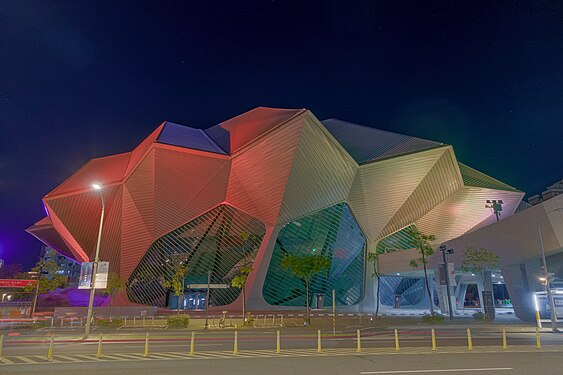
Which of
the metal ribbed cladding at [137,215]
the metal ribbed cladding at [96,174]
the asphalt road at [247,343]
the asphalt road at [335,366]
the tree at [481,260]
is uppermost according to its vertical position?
the metal ribbed cladding at [96,174]

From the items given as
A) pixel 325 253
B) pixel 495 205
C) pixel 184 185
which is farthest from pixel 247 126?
pixel 495 205

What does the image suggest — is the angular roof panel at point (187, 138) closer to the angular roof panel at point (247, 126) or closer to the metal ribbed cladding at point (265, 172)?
the angular roof panel at point (247, 126)

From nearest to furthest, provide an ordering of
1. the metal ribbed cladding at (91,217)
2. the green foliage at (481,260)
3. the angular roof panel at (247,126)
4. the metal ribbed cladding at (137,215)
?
the green foliage at (481,260)
the angular roof panel at (247,126)
the metal ribbed cladding at (137,215)
the metal ribbed cladding at (91,217)

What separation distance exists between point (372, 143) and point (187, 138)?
924 inches

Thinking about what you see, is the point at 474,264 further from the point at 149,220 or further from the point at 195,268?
the point at 149,220

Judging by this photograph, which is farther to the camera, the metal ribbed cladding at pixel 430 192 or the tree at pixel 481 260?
the metal ribbed cladding at pixel 430 192

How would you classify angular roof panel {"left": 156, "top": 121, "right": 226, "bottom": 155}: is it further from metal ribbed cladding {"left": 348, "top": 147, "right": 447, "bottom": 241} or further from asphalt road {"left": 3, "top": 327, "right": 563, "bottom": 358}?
asphalt road {"left": 3, "top": 327, "right": 563, "bottom": 358}

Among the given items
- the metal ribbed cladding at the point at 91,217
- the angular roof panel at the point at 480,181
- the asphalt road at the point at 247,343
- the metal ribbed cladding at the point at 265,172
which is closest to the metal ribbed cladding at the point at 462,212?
the angular roof panel at the point at 480,181

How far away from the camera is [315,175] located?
141ft

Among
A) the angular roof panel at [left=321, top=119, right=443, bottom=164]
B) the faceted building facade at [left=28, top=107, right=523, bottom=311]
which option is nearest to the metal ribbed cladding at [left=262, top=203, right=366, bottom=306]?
the faceted building facade at [left=28, top=107, right=523, bottom=311]

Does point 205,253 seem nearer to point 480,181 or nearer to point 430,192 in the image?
point 430,192

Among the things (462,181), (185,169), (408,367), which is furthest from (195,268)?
(408,367)

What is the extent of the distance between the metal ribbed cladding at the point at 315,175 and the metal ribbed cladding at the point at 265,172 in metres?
0.78

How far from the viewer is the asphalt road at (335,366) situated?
10.0 meters
